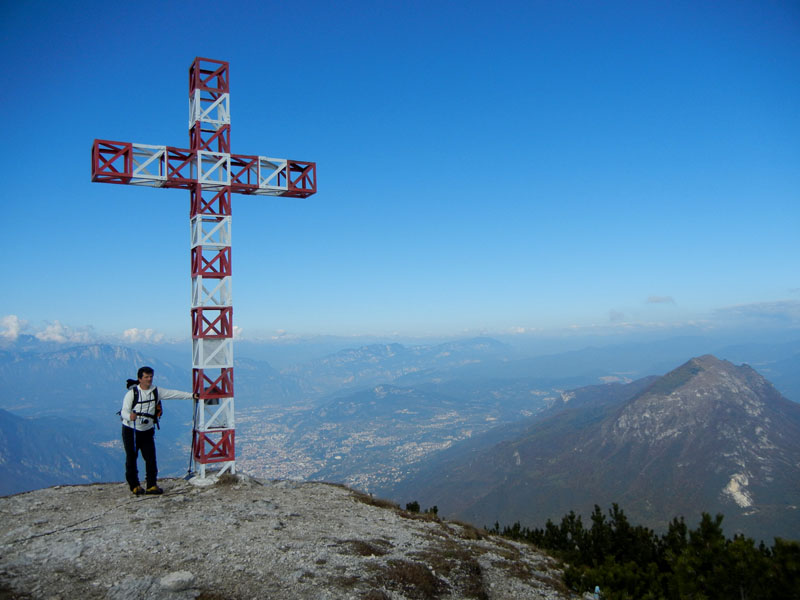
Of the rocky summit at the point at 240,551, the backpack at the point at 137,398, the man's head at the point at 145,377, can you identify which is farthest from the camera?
the backpack at the point at 137,398

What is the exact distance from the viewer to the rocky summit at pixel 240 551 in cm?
769

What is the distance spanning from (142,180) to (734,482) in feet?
687

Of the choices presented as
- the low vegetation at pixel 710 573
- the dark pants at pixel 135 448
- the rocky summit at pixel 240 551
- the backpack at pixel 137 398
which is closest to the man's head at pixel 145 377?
the backpack at pixel 137 398

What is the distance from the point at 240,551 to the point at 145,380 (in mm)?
5840

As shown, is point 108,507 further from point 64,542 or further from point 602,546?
point 602,546

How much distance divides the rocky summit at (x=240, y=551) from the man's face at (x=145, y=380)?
3.08m

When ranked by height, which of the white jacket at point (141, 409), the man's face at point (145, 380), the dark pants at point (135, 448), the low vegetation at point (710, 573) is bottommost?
the low vegetation at point (710, 573)

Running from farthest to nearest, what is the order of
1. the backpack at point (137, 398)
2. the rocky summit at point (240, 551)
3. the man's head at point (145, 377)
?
the backpack at point (137, 398)
the man's head at point (145, 377)
the rocky summit at point (240, 551)

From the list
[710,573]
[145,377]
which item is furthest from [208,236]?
[710,573]

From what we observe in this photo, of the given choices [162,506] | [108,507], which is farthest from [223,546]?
[108,507]

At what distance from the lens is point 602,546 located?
1752 cm

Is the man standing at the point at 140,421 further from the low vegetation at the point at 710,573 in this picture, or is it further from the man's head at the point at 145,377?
the low vegetation at the point at 710,573

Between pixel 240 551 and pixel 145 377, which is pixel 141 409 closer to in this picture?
pixel 145 377

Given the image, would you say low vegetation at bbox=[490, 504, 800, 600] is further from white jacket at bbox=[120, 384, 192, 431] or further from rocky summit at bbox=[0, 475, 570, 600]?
white jacket at bbox=[120, 384, 192, 431]
